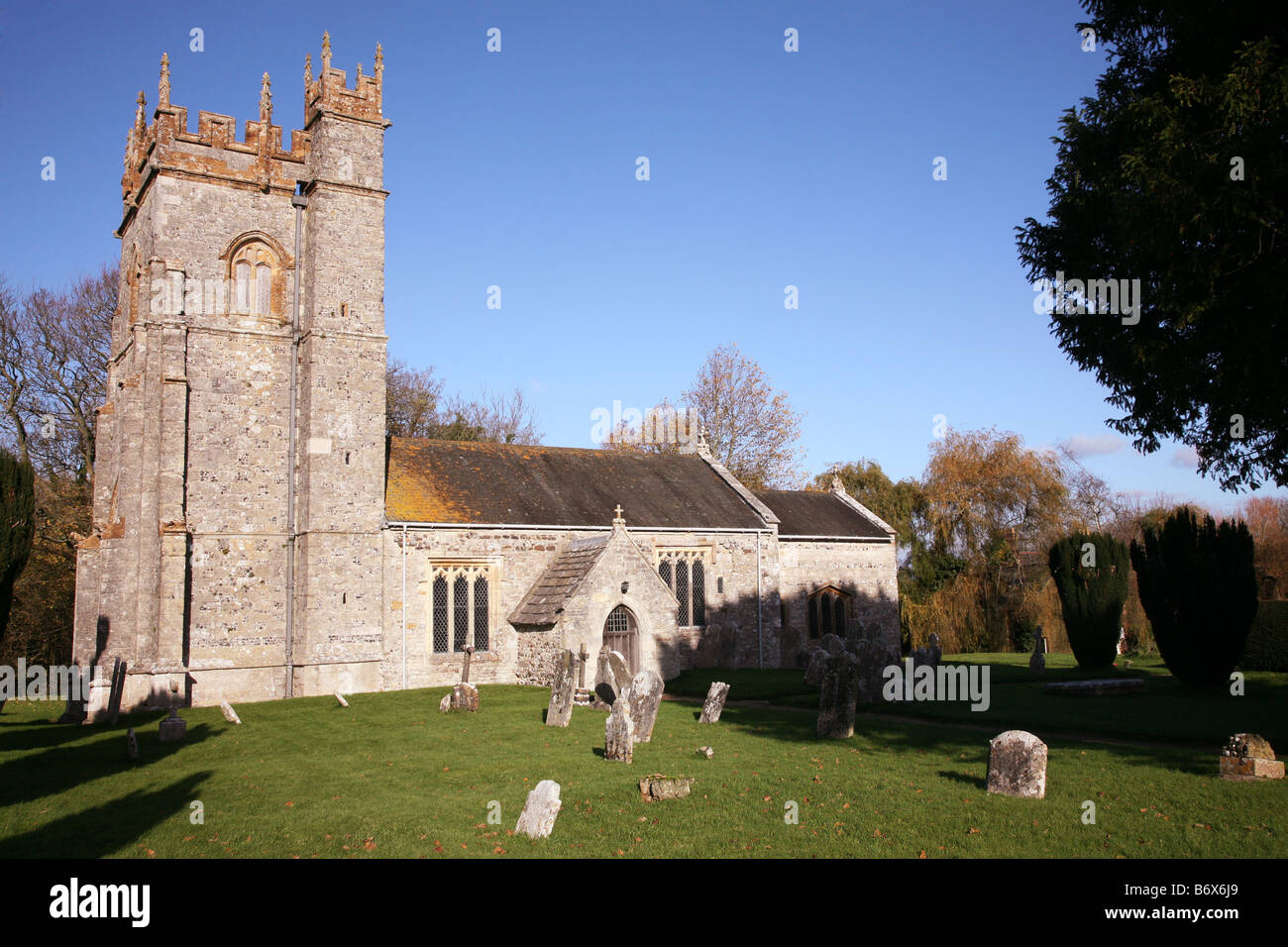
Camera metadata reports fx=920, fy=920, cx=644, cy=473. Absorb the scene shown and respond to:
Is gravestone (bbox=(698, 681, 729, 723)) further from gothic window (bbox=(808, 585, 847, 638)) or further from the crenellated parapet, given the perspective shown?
the crenellated parapet

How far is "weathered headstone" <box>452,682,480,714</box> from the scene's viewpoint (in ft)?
65.4

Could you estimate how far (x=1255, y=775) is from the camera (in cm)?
1116

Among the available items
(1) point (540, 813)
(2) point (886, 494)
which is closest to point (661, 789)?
(1) point (540, 813)

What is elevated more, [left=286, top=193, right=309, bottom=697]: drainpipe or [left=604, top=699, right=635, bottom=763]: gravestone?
[left=286, top=193, right=309, bottom=697]: drainpipe

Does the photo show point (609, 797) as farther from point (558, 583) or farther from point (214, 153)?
point (214, 153)

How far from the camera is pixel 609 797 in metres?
11.1

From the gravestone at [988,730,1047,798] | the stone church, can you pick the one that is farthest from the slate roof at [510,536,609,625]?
the gravestone at [988,730,1047,798]

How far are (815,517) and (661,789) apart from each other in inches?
984

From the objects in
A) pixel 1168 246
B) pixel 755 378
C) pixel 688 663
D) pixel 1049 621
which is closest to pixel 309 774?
pixel 1168 246

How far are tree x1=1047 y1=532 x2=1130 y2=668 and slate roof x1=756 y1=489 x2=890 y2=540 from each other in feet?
23.4

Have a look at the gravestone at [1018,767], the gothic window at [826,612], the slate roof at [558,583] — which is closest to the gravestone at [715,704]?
the slate roof at [558,583]
